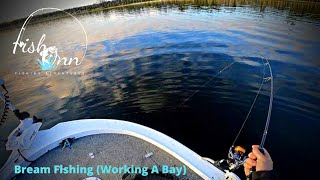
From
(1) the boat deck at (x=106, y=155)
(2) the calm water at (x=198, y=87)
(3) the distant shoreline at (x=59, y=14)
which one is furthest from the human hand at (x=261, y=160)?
(3) the distant shoreline at (x=59, y=14)

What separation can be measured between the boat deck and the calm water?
325 centimetres

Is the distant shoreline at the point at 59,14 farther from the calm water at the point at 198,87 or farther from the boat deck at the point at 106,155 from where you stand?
the boat deck at the point at 106,155

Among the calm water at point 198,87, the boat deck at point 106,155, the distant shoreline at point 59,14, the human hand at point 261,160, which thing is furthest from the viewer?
the distant shoreline at point 59,14

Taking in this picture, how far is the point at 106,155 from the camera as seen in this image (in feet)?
16.9

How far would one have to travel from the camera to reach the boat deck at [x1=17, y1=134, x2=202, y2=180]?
4793 millimetres

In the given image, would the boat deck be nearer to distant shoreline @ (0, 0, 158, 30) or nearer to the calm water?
the calm water

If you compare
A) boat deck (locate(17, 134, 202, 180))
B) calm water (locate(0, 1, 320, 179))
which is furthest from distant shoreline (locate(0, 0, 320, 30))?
boat deck (locate(17, 134, 202, 180))

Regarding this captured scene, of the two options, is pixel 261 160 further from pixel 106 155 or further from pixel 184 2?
pixel 184 2

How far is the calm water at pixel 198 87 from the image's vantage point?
8.20 metres

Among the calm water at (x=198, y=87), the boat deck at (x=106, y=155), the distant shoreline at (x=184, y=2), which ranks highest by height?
the distant shoreline at (x=184, y=2)

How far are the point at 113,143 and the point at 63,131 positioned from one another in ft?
5.02

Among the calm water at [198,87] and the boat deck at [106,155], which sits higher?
the boat deck at [106,155]

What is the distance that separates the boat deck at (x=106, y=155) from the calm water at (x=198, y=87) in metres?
3.25

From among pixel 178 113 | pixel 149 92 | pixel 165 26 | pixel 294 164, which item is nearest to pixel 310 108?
pixel 294 164
